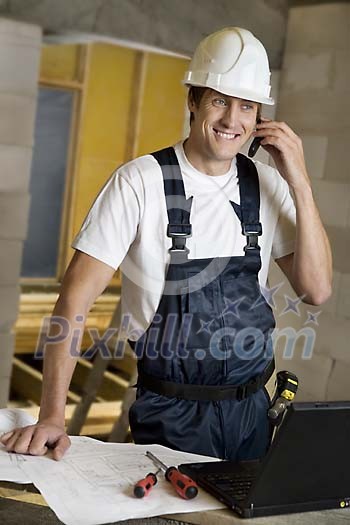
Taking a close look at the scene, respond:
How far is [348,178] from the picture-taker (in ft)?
11.8

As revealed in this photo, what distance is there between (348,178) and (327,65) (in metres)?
0.50

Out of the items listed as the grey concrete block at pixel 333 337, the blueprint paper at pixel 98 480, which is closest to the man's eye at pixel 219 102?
the blueprint paper at pixel 98 480

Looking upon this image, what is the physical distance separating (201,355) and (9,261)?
60.2 inches

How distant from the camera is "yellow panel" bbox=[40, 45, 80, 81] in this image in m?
6.02

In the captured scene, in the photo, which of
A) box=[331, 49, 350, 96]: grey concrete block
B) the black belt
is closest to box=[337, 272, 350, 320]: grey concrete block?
box=[331, 49, 350, 96]: grey concrete block

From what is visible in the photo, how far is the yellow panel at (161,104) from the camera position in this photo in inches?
260

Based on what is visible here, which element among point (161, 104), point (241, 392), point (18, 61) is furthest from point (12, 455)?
point (161, 104)

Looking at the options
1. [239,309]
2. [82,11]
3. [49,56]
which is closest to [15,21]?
[82,11]

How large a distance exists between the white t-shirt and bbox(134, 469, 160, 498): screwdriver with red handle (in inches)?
24.3

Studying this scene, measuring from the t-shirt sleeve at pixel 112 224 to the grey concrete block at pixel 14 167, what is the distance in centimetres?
130

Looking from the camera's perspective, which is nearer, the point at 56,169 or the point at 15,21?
the point at 15,21

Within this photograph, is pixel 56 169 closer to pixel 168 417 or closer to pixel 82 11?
pixel 82 11

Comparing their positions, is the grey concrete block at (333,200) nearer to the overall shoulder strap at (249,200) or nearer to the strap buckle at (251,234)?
the overall shoulder strap at (249,200)

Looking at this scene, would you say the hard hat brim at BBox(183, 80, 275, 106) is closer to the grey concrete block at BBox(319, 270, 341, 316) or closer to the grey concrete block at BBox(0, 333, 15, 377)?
the grey concrete block at BBox(319, 270, 341, 316)
